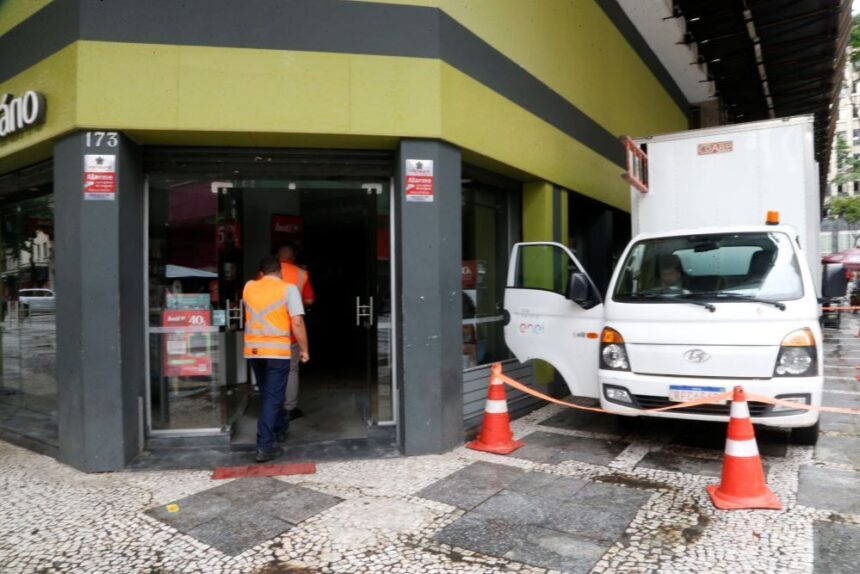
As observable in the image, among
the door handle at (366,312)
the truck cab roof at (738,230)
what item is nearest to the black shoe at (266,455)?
the door handle at (366,312)

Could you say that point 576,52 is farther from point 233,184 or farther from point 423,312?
point 233,184

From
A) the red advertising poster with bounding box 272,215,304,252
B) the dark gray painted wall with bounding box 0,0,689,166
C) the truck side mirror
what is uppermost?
the dark gray painted wall with bounding box 0,0,689,166

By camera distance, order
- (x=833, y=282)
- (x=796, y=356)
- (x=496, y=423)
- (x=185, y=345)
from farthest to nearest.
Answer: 1. (x=185, y=345)
2. (x=833, y=282)
3. (x=496, y=423)
4. (x=796, y=356)

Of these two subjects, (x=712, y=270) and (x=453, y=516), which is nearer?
(x=453, y=516)

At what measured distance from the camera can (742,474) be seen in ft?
13.4

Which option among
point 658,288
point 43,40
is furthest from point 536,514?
point 43,40

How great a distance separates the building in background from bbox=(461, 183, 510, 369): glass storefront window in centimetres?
4

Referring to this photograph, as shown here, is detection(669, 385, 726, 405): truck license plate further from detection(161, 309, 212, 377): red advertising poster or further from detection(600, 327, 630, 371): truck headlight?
detection(161, 309, 212, 377): red advertising poster

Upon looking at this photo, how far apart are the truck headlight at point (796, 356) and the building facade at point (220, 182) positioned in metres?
2.86

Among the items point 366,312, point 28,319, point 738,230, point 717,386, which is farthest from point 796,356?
point 28,319

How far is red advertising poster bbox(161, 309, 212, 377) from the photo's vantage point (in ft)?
19.0

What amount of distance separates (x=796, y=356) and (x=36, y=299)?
7809 millimetres

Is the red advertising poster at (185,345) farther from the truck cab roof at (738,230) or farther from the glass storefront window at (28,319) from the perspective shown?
the truck cab roof at (738,230)

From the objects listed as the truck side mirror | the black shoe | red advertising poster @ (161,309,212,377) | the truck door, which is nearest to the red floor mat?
the black shoe
